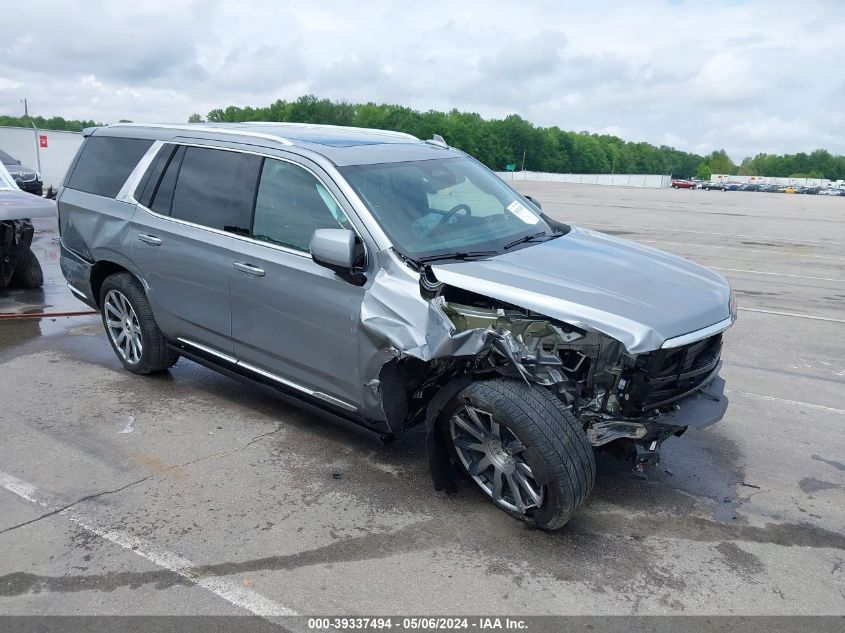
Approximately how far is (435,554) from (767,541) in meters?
1.72

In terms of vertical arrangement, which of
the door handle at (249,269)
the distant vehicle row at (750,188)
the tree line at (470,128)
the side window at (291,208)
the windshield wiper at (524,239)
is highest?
the tree line at (470,128)

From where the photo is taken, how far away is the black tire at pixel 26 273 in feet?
30.6

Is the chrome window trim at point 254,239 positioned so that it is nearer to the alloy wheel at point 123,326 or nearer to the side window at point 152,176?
the side window at point 152,176

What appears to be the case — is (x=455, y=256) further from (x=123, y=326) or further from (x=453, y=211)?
(x=123, y=326)

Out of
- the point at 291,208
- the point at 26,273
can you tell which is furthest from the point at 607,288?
the point at 26,273

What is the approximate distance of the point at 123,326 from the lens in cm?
607

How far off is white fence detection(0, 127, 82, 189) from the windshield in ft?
97.0

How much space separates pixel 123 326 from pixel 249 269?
6.39 feet

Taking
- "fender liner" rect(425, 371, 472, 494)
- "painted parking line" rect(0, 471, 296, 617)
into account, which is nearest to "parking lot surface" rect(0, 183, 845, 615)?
"painted parking line" rect(0, 471, 296, 617)

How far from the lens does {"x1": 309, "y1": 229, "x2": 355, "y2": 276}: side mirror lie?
404 centimetres

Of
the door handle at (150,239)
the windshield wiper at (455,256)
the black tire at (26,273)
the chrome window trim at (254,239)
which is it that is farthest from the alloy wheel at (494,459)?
the black tire at (26,273)

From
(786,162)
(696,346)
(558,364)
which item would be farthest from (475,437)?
(786,162)

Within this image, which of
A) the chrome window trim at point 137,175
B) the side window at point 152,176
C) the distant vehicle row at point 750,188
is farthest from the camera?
the distant vehicle row at point 750,188

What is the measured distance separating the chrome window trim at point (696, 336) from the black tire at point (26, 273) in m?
8.34
